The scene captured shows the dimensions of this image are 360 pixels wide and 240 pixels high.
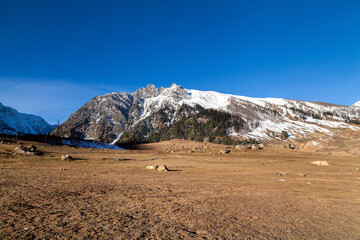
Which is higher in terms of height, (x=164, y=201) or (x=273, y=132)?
(x=273, y=132)

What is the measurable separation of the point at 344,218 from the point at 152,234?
7.48m

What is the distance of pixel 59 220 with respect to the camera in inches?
207

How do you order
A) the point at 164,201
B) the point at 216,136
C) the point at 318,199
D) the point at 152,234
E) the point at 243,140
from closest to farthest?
1. the point at 152,234
2. the point at 164,201
3. the point at 318,199
4. the point at 243,140
5. the point at 216,136

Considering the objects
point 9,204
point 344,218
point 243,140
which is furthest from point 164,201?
point 243,140

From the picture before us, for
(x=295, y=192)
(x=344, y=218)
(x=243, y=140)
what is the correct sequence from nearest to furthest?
(x=344, y=218), (x=295, y=192), (x=243, y=140)

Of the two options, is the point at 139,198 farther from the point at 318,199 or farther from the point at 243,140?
Answer: the point at 243,140

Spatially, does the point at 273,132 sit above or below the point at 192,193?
above

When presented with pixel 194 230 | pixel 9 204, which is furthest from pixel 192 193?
pixel 9 204

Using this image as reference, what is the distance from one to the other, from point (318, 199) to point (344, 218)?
2.78m

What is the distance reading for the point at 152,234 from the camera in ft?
15.6

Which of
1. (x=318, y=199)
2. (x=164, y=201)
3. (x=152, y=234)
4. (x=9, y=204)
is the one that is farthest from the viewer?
(x=318, y=199)

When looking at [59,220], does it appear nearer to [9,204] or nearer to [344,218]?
[9,204]

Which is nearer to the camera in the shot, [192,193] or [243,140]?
[192,193]

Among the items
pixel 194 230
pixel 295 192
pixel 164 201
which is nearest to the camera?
pixel 194 230
